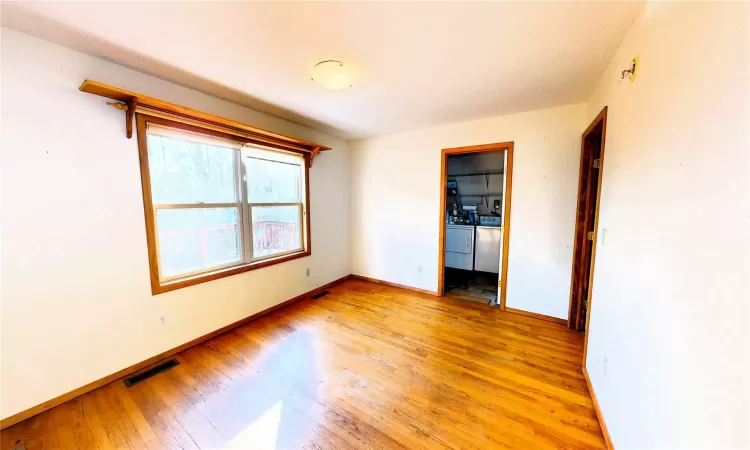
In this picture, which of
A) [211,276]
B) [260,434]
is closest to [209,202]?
[211,276]

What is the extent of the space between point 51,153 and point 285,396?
87.5 inches

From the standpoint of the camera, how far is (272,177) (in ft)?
10.3

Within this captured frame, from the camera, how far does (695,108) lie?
0.87 m

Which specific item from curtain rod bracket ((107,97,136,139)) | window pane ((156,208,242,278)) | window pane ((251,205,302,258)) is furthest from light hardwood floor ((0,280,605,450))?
curtain rod bracket ((107,97,136,139))

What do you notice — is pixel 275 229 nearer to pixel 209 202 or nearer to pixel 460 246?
pixel 209 202

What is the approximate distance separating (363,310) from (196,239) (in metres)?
1.97

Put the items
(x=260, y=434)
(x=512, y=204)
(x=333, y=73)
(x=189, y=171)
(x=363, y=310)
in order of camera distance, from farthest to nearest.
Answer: (x=363, y=310), (x=512, y=204), (x=189, y=171), (x=333, y=73), (x=260, y=434)

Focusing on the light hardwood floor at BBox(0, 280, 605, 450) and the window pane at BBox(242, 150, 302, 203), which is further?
the window pane at BBox(242, 150, 302, 203)

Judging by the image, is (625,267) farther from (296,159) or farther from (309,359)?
(296,159)

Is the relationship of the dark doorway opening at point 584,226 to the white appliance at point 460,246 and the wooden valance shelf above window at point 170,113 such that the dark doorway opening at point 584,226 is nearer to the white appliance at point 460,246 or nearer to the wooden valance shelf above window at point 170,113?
the white appliance at point 460,246

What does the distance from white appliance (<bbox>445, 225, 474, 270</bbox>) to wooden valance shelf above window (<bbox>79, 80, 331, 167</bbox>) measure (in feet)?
10.1

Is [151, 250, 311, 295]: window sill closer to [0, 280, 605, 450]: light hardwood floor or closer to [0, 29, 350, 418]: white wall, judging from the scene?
[0, 29, 350, 418]: white wall

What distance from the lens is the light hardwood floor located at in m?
1.47

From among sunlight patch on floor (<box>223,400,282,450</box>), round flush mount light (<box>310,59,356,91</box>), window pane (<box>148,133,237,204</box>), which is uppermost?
round flush mount light (<box>310,59,356,91</box>)
